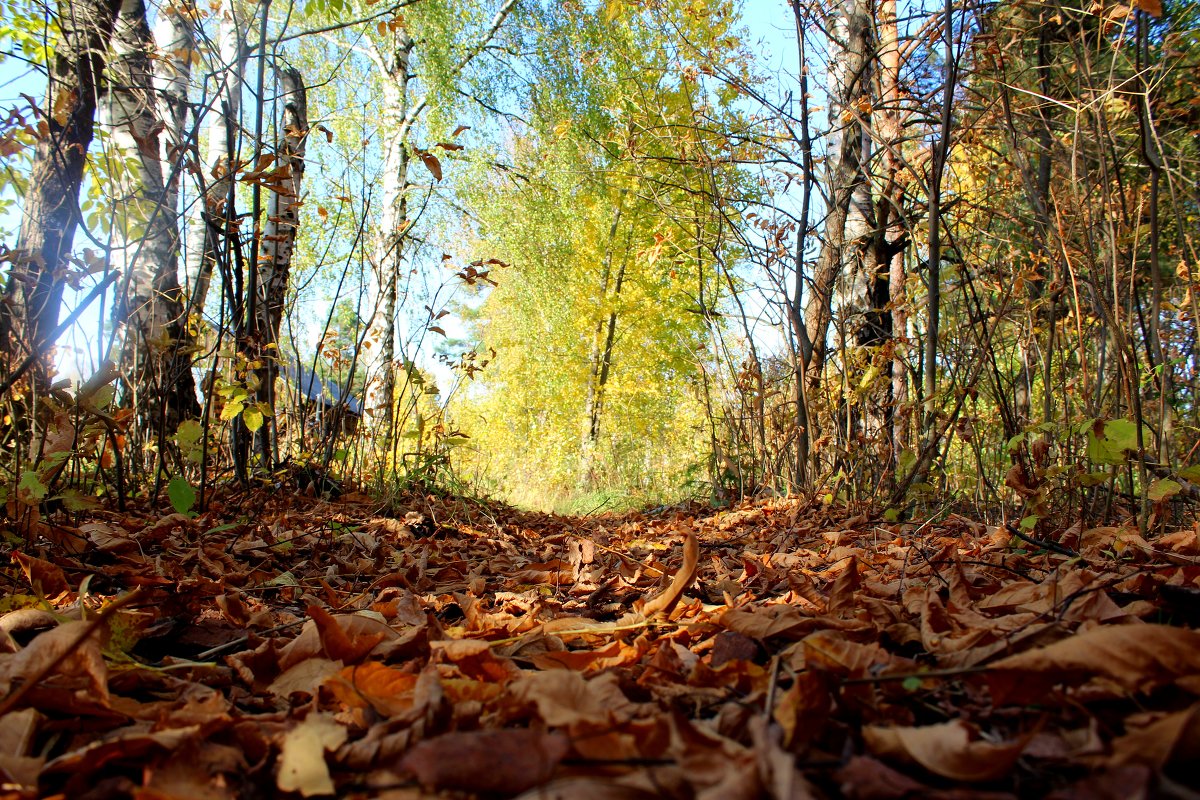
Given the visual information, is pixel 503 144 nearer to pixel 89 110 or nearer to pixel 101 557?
pixel 89 110

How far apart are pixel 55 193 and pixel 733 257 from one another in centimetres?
631

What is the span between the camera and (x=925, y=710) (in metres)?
0.78

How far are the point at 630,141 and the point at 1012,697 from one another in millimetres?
3495

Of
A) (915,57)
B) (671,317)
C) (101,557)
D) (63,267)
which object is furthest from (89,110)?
(671,317)

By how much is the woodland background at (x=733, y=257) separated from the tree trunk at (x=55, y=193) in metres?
0.02

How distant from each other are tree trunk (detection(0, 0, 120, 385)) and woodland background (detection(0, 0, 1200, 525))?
0.07 ft

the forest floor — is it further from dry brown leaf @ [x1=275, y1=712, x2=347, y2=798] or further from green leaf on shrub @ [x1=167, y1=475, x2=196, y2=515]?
green leaf on shrub @ [x1=167, y1=475, x2=196, y2=515]

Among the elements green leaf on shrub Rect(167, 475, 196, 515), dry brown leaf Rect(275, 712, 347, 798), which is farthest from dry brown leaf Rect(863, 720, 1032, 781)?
green leaf on shrub Rect(167, 475, 196, 515)

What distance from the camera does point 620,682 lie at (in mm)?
859

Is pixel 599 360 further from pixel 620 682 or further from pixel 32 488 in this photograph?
pixel 620 682

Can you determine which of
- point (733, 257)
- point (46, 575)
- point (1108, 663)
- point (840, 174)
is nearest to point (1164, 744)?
point (1108, 663)

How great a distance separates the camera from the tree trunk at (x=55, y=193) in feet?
7.03

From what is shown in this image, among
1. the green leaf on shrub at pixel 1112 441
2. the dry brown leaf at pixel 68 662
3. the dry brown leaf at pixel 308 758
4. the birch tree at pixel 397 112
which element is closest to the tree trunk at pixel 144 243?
the dry brown leaf at pixel 68 662

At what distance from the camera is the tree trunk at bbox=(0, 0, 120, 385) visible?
2143 millimetres
